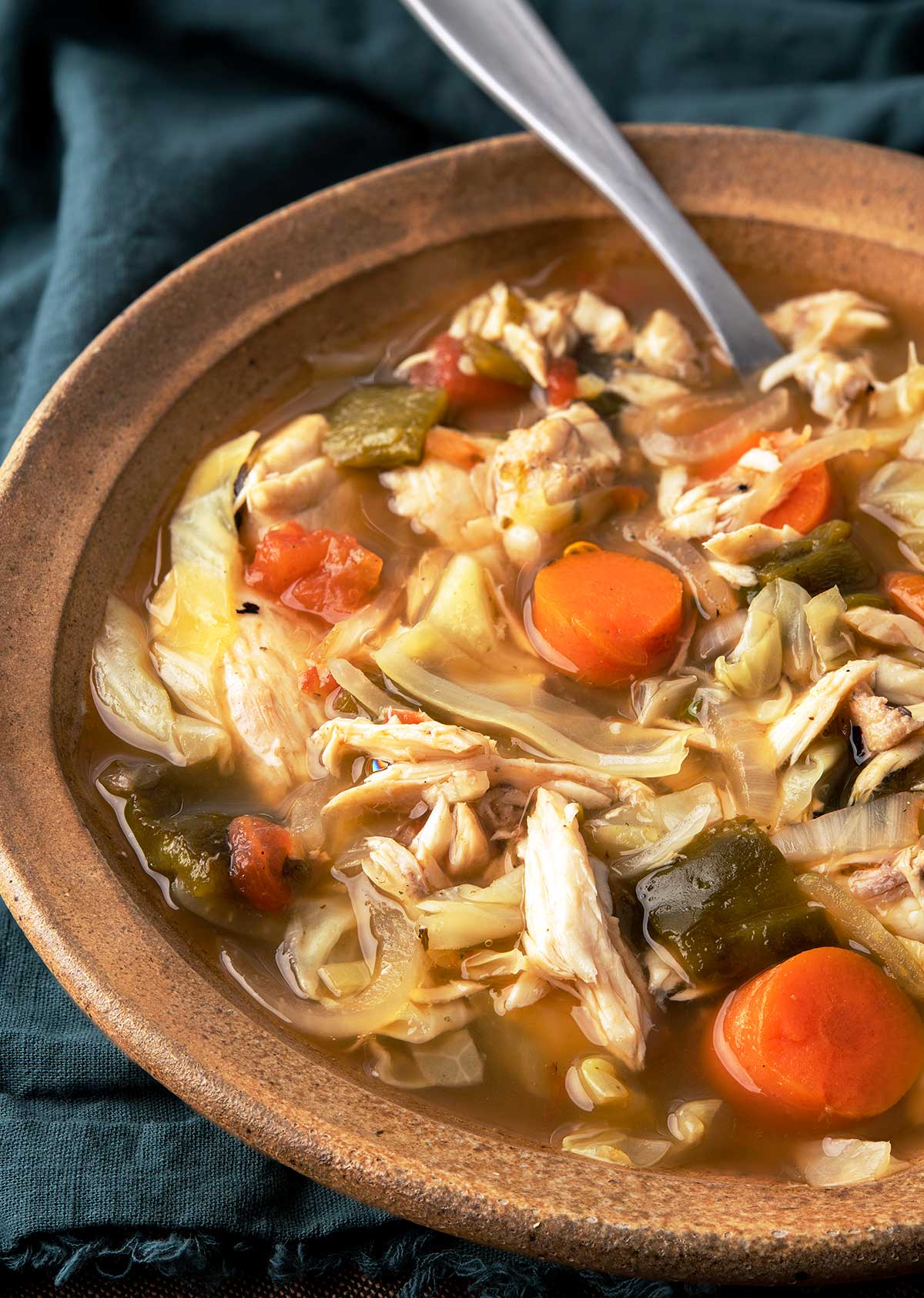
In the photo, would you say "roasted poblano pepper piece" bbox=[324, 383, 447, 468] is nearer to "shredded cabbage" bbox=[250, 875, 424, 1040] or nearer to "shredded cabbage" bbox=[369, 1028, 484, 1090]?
"shredded cabbage" bbox=[250, 875, 424, 1040]

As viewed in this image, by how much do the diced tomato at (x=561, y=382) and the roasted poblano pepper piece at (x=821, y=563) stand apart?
2.55ft

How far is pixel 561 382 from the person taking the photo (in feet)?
10.9

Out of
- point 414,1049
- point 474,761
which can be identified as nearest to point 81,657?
point 474,761

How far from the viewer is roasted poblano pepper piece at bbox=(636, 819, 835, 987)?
2.26 meters

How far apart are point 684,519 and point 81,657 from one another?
145 centimetres

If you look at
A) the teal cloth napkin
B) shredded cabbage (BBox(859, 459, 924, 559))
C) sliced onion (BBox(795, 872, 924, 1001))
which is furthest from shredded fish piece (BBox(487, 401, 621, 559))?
the teal cloth napkin

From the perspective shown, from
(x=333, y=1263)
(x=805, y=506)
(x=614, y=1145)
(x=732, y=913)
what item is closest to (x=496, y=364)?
(x=805, y=506)

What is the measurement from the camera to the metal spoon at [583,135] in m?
3.45

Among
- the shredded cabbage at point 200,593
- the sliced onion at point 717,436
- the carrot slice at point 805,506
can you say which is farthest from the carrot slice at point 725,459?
the shredded cabbage at point 200,593

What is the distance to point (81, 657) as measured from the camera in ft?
8.94

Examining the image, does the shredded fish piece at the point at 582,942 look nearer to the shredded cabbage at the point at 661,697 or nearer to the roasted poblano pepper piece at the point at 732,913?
the roasted poblano pepper piece at the point at 732,913

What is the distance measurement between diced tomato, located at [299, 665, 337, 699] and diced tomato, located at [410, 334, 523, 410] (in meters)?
0.99

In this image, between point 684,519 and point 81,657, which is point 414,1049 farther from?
point 684,519

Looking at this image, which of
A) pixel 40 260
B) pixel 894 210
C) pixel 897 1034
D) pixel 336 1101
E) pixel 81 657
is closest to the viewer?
pixel 336 1101
